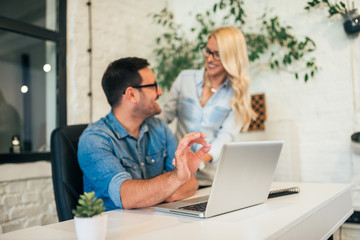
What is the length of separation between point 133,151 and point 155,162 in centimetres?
16

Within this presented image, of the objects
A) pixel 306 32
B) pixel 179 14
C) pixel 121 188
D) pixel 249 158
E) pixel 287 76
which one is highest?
pixel 179 14

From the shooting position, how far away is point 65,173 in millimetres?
1553

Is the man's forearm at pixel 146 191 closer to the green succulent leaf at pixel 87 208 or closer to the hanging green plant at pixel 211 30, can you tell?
the green succulent leaf at pixel 87 208

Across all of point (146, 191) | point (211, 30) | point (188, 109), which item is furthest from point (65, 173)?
point (211, 30)

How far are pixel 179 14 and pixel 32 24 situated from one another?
1.72 meters

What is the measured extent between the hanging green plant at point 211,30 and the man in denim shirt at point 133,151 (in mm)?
932

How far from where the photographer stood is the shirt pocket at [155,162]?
5.88 ft

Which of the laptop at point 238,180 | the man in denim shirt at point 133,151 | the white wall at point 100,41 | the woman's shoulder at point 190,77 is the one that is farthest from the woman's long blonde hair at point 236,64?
the white wall at point 100,41

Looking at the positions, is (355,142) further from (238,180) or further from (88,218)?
(88,218)

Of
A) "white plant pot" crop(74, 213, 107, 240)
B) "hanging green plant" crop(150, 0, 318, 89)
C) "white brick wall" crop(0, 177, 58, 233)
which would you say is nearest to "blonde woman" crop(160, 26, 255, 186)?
"hanging green plant" crop(150, 0, 318, 89)

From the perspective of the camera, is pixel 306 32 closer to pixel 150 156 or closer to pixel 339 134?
pixel 339 134

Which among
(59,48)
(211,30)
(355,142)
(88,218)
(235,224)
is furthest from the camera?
(211,30)

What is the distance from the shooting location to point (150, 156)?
1.81 meters

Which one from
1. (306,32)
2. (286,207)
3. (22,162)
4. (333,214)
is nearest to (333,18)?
(306,32)
